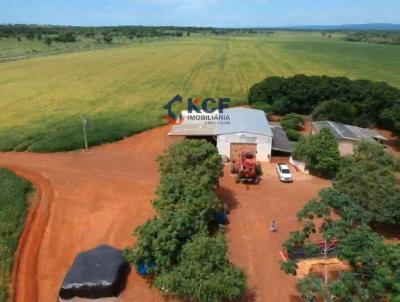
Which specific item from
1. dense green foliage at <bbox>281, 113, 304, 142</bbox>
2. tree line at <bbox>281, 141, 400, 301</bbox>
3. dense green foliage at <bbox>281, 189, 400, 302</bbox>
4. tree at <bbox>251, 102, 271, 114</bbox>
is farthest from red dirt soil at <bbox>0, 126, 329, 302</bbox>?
tree at <bbox>251, 102, 271, 114</bbox>

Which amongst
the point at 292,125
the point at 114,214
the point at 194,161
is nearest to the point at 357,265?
the point at 194,161

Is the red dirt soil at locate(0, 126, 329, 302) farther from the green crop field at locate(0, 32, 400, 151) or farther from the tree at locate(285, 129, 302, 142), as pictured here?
the tree at locate(285, 129, 302, 142)

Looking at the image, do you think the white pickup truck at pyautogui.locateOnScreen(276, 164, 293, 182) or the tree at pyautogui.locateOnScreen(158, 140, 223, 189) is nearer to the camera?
the tree at pyautogui.locateOnScreen(158, 140, 223, 189)

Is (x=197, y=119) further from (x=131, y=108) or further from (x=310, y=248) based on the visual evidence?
(x=310, y=248)

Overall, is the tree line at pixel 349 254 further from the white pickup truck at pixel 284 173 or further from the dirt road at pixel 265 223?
the white pickup truck at pixel 284 173

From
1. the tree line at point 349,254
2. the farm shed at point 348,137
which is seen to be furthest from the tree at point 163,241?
the farm shed at point 348,137

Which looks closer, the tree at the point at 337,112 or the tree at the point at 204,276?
the tree at the point at 204,276

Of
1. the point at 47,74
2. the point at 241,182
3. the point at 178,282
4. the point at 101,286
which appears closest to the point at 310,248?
the point at 178,282
